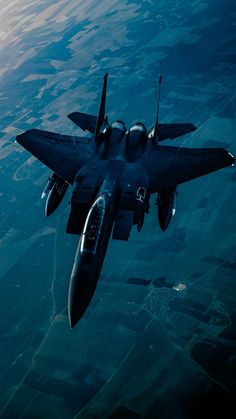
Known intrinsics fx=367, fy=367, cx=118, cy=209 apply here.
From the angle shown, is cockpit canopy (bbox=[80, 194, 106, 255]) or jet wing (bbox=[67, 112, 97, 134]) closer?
cockpit canopy (bbox=[80, 194, 106, 255])

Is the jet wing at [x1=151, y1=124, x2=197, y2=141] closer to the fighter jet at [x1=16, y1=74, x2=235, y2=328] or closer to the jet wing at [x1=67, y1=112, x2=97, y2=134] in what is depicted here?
the fighter jet at [x1=16, y1=74, x2=235, y2=328]

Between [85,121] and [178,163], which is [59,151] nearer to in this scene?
[85,121]

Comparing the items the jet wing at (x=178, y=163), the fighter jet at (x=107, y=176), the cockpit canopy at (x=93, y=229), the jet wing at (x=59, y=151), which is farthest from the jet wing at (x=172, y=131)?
the cockpit canopy at (x=93, y=229)

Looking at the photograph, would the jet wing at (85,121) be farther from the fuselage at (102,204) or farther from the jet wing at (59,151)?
the fuselage at (102,204)

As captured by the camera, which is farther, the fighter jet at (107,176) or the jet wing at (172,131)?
the jet wing at (172,131)

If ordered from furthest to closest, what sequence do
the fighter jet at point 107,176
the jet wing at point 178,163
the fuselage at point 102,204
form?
the jet wing at point 178,163
the fighter jet at point 107,176
the fuselage at point 102,204

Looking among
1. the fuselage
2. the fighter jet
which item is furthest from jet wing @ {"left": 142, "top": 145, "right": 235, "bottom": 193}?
the fuselage

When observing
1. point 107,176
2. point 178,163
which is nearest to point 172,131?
point 178,163

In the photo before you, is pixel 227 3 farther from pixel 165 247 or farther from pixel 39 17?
pixel 165 247
